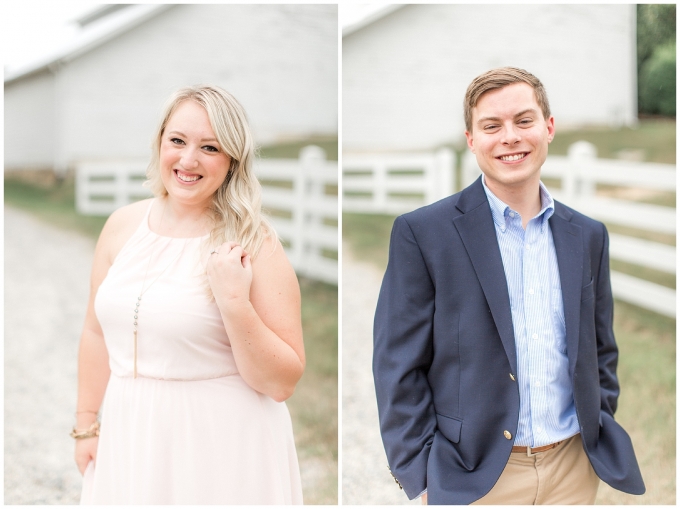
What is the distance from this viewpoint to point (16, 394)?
15.8ft

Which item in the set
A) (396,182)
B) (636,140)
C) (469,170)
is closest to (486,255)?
(469,170)

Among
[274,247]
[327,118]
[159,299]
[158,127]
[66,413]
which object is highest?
[327,118]

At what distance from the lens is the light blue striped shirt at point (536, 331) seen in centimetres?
172

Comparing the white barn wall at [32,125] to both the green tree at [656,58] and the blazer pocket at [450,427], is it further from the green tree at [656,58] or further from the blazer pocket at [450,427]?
the green tree at [656,58]

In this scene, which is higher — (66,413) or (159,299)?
(159,299)

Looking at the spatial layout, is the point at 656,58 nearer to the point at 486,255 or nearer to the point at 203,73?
the point at 203,73

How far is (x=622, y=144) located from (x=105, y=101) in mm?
6146

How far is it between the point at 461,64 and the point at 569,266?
6.75 m

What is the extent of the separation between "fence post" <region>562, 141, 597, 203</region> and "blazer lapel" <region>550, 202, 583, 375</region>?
4.24 m

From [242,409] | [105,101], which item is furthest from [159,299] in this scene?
[105,101]

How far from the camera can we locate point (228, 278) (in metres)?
1.75

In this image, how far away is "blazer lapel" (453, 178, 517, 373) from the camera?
1.69 metres

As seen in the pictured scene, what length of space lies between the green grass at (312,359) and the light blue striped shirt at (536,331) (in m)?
1.96

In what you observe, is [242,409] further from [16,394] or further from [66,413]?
[16,394]
